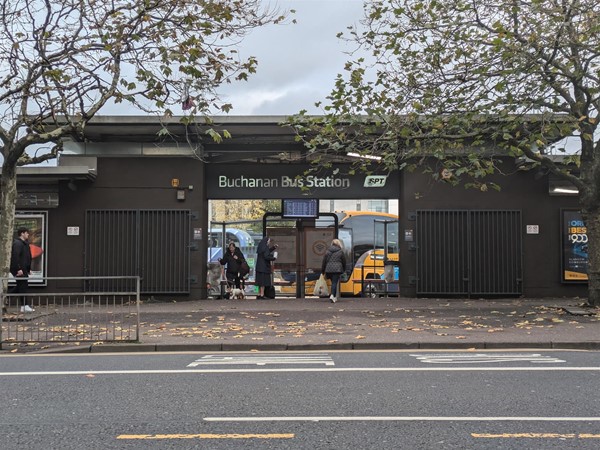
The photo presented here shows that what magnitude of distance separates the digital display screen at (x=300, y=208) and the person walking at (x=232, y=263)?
1831 millimetres

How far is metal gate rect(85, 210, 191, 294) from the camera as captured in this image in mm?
16500

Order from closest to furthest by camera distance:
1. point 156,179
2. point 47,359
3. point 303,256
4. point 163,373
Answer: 1. point 163,373
2. point 47,359
3. point 156,179
4. point 303,256

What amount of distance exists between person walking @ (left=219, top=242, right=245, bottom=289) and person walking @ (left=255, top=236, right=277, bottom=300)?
0.65 meters

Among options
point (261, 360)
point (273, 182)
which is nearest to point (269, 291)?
point (273, 182)

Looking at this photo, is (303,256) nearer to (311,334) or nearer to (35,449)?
(311,334)

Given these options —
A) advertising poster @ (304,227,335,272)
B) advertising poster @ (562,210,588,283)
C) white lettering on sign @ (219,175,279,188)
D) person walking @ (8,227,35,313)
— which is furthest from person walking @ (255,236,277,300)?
advertising poster @ (562,210,588,283)

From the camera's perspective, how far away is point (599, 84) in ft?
38.3

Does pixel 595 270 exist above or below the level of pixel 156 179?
below

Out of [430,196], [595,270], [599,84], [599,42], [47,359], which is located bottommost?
[47,359]

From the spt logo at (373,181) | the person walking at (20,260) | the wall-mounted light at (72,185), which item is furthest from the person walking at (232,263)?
the person walking at (20,260)

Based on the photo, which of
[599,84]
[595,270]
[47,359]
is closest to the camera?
[47,359]

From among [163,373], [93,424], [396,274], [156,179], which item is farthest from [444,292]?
[93,424]

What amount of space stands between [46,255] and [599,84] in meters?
14.2

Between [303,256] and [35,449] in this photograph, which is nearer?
[35,449]
